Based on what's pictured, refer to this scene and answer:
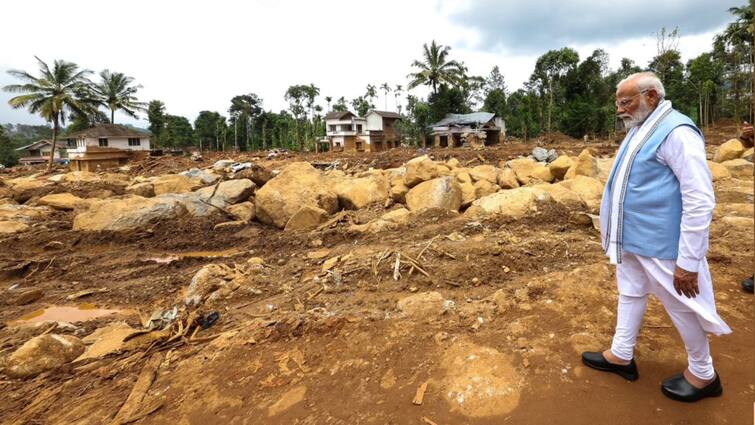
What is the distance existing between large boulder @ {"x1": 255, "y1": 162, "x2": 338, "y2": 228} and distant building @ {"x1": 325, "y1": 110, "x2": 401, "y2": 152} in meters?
30.8

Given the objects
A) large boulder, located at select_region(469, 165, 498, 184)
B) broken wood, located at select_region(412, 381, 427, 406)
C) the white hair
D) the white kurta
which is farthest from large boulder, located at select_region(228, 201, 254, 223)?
the white kurta

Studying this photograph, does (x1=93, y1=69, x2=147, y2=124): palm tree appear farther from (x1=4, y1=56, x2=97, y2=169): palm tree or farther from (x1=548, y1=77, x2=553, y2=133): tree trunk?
(x1=548, y1=77, x2=553, y2=133): tree trunk

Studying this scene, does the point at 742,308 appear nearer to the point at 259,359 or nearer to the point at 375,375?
the point at 375,375

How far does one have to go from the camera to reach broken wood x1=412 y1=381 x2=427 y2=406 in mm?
2382

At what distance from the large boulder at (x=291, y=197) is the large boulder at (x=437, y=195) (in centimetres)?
198

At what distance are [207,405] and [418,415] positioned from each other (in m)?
1.39

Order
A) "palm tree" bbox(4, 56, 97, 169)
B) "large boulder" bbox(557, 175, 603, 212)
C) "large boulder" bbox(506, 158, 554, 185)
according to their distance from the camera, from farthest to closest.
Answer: "palm tree" bbox(4, 56, 97, 169) < "large boulder" bbox(506, 158, 554, 185) < "large boulder" bbox(557, 175, 603, 212)

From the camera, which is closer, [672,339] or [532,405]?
[532,405]

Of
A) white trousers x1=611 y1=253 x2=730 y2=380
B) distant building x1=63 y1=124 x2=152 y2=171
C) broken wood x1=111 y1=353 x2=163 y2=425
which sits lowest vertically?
broken wood x1=111 y1=353 x2=163 y2=425

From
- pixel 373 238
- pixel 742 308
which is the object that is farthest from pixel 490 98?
pixel 742 308

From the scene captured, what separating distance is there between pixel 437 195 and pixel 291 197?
3395 mm

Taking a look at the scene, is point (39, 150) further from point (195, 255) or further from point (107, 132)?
point (195, 255)

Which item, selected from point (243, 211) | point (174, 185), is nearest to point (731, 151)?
point (243, 211)

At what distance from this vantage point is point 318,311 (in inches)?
149
